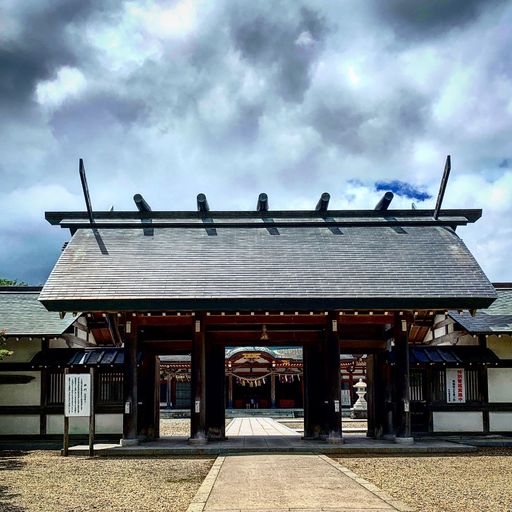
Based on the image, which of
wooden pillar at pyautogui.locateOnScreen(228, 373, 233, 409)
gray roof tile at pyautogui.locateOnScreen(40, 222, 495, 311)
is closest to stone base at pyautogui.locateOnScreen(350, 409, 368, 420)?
wooden pillar at pyautogui.locateOnScreen(228, 373, 233, 409)

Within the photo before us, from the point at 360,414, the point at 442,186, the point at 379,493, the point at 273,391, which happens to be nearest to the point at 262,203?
the point at 442,186

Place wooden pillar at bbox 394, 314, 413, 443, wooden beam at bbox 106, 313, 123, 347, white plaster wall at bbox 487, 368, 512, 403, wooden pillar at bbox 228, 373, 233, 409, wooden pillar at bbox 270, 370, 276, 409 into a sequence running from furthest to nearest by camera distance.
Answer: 1. wooden pillar at bbox 228, 373, 233, 409
2. wooden pillar at bbox 270, 370, 276, 409
3. wooden beam at bbox 106, 313, 123, 347
4. white plaster wall at bbox 487, 368, 512, 403
5. wooden pillar at bbox 394, 314, 413, 443

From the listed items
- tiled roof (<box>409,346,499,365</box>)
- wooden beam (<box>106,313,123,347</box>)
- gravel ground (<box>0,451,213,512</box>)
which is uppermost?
wooden beam (<box>106,313,123,347</box>)

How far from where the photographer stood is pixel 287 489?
8906mm

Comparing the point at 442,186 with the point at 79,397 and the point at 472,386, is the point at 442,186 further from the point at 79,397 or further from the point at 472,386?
the point at 79,397

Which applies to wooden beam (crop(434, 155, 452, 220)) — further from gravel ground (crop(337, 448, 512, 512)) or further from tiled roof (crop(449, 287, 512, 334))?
gravel ground (crop(337, 448, 512, 512))

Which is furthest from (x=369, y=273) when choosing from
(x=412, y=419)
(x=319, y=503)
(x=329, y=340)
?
(x=319, y=503)

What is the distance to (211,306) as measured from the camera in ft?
50.0

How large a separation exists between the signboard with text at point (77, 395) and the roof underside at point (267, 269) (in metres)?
1.64

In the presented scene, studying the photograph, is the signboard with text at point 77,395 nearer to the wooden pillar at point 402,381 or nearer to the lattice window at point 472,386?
the wooden pillar at point 402,381

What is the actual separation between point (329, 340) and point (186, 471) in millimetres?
5398

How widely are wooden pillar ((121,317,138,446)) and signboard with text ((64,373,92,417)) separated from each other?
107 cm

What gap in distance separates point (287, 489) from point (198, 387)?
679 cm

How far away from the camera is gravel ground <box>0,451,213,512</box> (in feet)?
27.7
